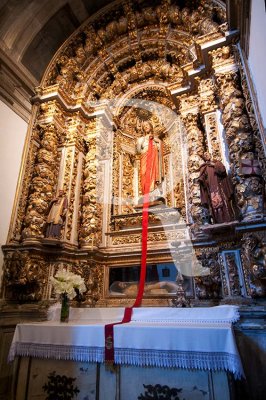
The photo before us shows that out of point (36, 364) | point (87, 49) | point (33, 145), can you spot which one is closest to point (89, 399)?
point (36, 364)

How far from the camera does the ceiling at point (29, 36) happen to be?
6.13 m

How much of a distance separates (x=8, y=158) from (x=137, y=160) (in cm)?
335

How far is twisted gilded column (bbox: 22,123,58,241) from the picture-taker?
5.59 m

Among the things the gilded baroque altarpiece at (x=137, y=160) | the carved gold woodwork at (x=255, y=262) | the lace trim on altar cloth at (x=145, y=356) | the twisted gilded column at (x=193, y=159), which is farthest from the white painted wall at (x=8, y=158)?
the carved gold woodwork at (x=255, y=262)

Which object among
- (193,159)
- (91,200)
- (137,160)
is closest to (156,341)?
(193,159)

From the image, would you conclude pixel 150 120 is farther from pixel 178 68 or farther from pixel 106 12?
pixel 106 12

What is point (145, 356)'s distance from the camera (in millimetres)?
3012

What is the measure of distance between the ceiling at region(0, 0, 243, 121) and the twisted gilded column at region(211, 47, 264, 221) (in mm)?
2257

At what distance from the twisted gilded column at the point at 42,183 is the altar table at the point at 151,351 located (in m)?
2.19

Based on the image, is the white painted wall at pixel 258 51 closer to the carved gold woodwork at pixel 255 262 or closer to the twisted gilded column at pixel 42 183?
the carved gold woodwork at pixel 255 262

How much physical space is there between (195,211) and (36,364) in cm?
354

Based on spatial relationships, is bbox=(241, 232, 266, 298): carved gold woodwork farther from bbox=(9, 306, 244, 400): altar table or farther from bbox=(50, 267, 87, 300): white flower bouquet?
bbox=(50, 267, 87, 300): white flower bouquet

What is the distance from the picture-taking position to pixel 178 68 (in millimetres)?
7500

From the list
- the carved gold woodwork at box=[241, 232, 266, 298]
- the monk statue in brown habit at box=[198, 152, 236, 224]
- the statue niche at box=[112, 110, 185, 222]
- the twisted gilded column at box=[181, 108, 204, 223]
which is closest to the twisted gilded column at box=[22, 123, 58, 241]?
the statue niche at box=[112, 110, 185, 222]
